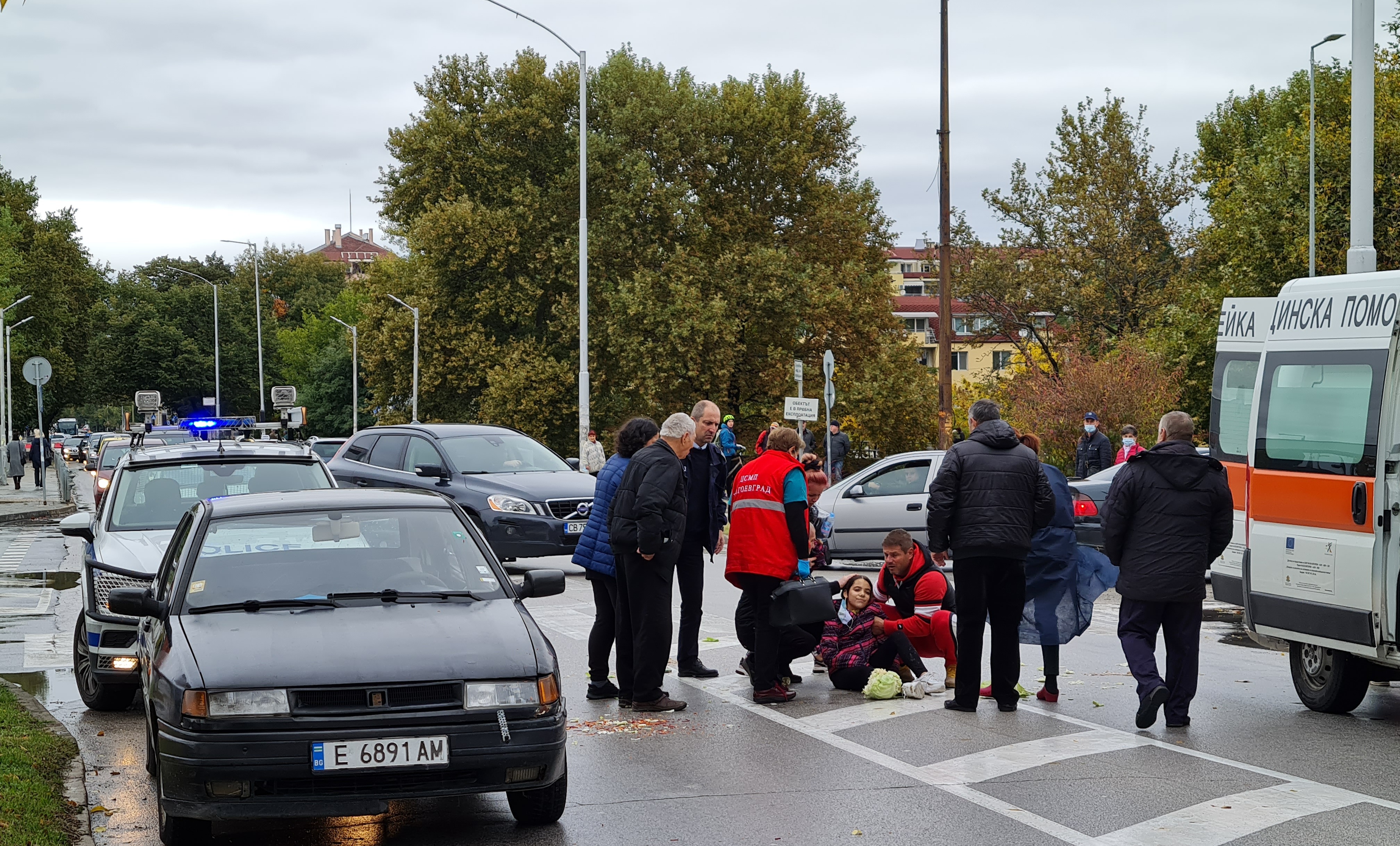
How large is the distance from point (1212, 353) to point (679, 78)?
1751cm

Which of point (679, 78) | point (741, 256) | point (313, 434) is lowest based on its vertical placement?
point (313, 434)

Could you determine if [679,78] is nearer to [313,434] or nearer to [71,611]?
[71,611]

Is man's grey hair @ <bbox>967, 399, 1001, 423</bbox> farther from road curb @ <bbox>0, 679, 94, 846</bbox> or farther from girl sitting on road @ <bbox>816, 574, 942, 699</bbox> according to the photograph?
road curb @ <bbox>0, 679, 94, 846</bbox>

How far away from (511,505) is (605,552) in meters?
7.97

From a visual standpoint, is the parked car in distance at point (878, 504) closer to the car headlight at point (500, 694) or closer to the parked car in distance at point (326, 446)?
the car headlight at point (500, 694)

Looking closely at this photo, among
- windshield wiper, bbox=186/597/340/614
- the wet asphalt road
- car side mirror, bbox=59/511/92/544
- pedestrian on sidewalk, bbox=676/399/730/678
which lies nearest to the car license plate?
the wet asphalt road

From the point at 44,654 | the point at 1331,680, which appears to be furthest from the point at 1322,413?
the point at 44,654

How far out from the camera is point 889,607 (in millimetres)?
9984

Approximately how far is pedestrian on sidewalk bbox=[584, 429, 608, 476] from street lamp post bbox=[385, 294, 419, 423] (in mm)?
12301

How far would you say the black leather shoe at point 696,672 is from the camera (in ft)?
33.9

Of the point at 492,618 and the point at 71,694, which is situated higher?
the point at 492,618

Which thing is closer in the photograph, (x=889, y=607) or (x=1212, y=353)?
(x=889, y=607)

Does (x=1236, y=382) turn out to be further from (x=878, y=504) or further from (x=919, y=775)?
(x=878, y=504)

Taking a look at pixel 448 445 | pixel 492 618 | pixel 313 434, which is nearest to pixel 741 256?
pixel 448 445
